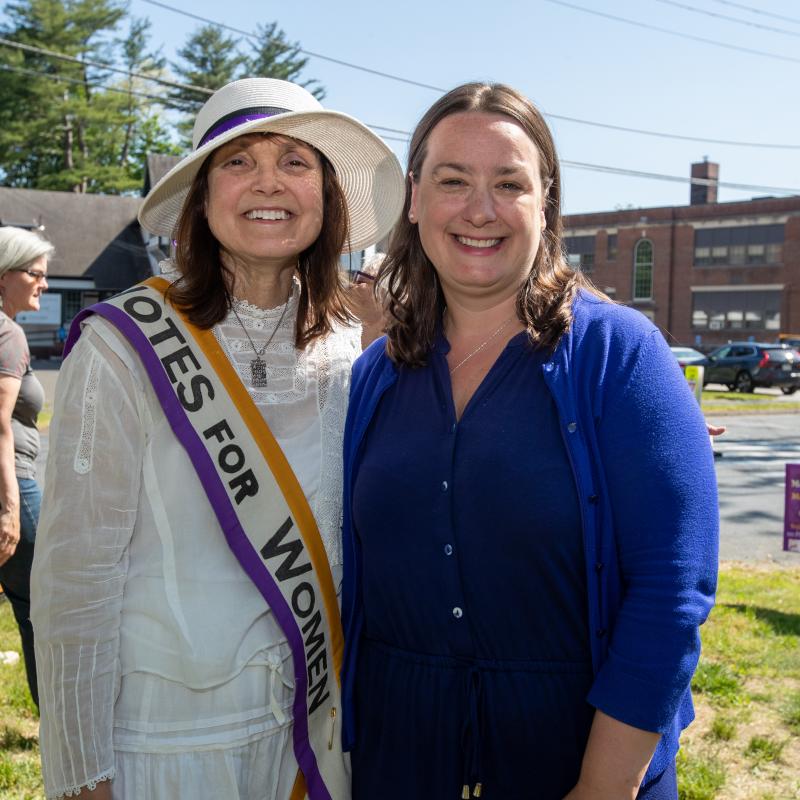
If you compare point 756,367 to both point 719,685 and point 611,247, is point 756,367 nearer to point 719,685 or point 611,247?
point 611,247

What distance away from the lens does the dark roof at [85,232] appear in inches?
1511

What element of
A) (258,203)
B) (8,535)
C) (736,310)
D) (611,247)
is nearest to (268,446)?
(258,203)

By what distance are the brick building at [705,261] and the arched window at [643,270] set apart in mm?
58

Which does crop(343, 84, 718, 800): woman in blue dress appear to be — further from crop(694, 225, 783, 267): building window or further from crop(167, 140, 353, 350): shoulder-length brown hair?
crop(694, 225, 783, 267): building window

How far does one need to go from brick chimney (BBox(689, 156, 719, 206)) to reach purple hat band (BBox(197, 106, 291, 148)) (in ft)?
175

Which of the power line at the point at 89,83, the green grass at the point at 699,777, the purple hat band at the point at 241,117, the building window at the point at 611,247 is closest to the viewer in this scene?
the purple hat band at the point at 241,117

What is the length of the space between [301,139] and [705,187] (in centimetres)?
5389

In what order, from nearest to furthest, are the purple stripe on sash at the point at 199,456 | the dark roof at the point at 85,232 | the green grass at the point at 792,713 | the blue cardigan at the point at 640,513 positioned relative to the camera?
the blue cardigan at the point at 640,513 → the purple stripe on sash at the point at 199,456 → the green grass at the point at 792,713 → the dark roof at the point at 85,232

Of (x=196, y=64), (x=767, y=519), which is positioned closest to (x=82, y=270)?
(x=196, y=64)

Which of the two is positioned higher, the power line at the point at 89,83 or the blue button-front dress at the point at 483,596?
the power line at the point at 89,83

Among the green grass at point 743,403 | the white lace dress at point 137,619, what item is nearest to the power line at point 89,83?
the green grass at point 743,403

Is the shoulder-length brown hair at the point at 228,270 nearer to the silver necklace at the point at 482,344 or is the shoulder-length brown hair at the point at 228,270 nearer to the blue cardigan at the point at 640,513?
the silver necklace at the point at 482,344

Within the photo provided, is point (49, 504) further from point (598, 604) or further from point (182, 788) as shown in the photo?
point (598, 604)

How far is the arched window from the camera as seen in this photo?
50.0m
